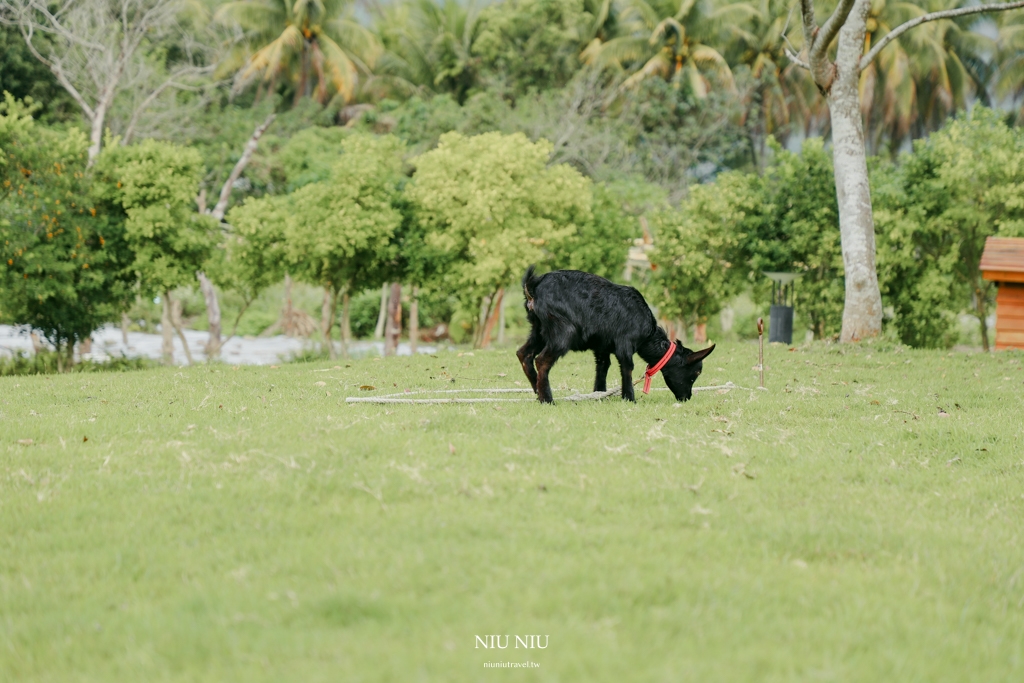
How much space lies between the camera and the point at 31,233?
733 inches

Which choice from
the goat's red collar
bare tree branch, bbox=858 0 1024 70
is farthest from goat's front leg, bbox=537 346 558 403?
bare tree branch, bbox=858 0 1024 70

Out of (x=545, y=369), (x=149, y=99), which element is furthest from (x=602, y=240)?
(x=545, y=369)

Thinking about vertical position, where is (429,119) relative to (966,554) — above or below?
above

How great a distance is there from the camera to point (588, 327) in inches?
307

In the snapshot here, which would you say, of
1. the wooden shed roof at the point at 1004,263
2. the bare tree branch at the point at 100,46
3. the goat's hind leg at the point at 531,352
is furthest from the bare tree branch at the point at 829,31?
the bare tree branch at the point at 100,46

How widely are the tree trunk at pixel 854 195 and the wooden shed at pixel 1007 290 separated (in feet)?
7.32

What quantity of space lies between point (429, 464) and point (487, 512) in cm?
104

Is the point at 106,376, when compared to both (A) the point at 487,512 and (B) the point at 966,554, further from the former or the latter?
(B) the point at 966,554

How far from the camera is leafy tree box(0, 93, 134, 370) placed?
60.5ft

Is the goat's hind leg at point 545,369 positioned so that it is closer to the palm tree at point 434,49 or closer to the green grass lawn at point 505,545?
the green grass lawn at point 505,545

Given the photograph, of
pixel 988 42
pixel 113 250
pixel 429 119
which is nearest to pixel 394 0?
pixel 429 119

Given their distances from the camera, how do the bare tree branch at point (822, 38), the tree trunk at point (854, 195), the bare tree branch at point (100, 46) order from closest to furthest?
the bare tree branch at point (822, 38)
the tree trunk at point (854, 195)
the bare tree branch at point (100, 46)

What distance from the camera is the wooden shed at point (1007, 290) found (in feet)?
52.5

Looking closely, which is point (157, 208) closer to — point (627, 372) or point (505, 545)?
point (627, 372)
